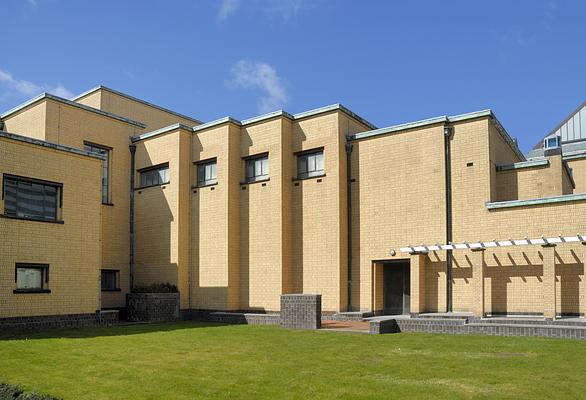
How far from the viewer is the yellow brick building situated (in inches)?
752

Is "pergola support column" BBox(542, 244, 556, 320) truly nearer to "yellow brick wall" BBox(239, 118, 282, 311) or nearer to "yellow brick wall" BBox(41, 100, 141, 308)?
"yellow brick wall" BBox(239, 118, 282, 311)

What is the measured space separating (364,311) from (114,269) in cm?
1185

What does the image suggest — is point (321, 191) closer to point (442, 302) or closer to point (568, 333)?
point (442, 302)

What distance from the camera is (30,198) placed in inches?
765

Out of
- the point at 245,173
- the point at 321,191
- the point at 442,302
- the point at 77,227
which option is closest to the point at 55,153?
the point at 77,227

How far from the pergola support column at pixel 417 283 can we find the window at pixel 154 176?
40.1 feet

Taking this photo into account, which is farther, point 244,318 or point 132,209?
point 132,209

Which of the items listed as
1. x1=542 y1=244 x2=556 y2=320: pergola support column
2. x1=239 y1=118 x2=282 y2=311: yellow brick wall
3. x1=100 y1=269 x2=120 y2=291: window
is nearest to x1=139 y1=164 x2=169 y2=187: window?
x1=239 y1=118 x2=282 y2=311: yellow brick wall

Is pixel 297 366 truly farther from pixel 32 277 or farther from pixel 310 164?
pixel 310 164

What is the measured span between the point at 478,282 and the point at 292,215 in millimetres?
8559

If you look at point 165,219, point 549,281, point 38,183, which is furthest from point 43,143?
point 549,281

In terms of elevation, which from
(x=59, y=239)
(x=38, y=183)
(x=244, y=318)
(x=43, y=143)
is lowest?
(x=244, y=318)

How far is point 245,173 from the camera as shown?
25531 millimetres

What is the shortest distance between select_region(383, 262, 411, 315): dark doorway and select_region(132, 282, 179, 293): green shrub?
9081 mm
